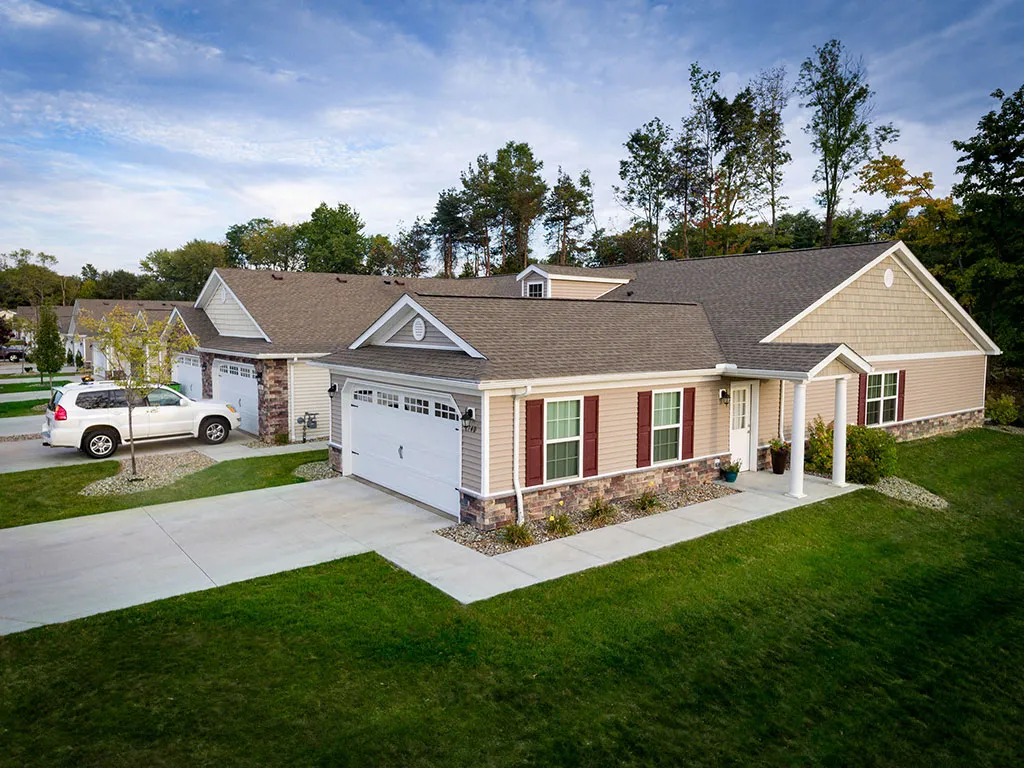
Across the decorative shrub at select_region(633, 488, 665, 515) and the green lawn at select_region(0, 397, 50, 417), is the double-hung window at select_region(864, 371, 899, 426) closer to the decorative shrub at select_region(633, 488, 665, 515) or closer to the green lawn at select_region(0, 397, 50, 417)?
the decorative shrub at select_region(633, 488, 665, 515)

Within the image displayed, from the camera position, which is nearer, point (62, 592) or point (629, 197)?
point (62, 592)

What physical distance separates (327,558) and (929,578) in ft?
27.8

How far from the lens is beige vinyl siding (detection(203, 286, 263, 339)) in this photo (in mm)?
20109

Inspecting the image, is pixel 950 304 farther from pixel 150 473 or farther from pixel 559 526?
pixel 150 473

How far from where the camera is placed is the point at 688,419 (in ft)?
Result: 41.5

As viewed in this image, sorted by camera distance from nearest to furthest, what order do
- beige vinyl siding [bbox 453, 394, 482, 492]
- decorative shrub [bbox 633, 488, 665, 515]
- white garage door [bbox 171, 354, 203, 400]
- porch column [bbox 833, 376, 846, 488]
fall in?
beige vinyl siding [bbox 453, 394, 482, 492], decorative shrub [bbox 633, 488, 665, 515], porch column [bbox 833, 376, 846, 488], white garage door [bbox 171, 354, 203, 400]

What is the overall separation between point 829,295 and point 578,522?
8988mm

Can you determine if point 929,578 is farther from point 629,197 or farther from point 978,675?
point 629,197

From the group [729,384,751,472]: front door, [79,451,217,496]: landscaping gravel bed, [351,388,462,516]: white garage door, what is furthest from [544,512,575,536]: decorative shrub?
[79,451,217,496]: landscaping gravel bed

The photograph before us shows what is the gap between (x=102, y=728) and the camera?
16.5 ft

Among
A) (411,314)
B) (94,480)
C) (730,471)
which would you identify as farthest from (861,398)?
(94,480)

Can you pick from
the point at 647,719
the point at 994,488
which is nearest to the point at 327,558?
the point at 647,719

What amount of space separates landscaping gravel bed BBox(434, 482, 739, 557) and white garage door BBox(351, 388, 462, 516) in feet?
3.01

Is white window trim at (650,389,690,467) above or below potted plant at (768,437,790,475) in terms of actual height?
above
